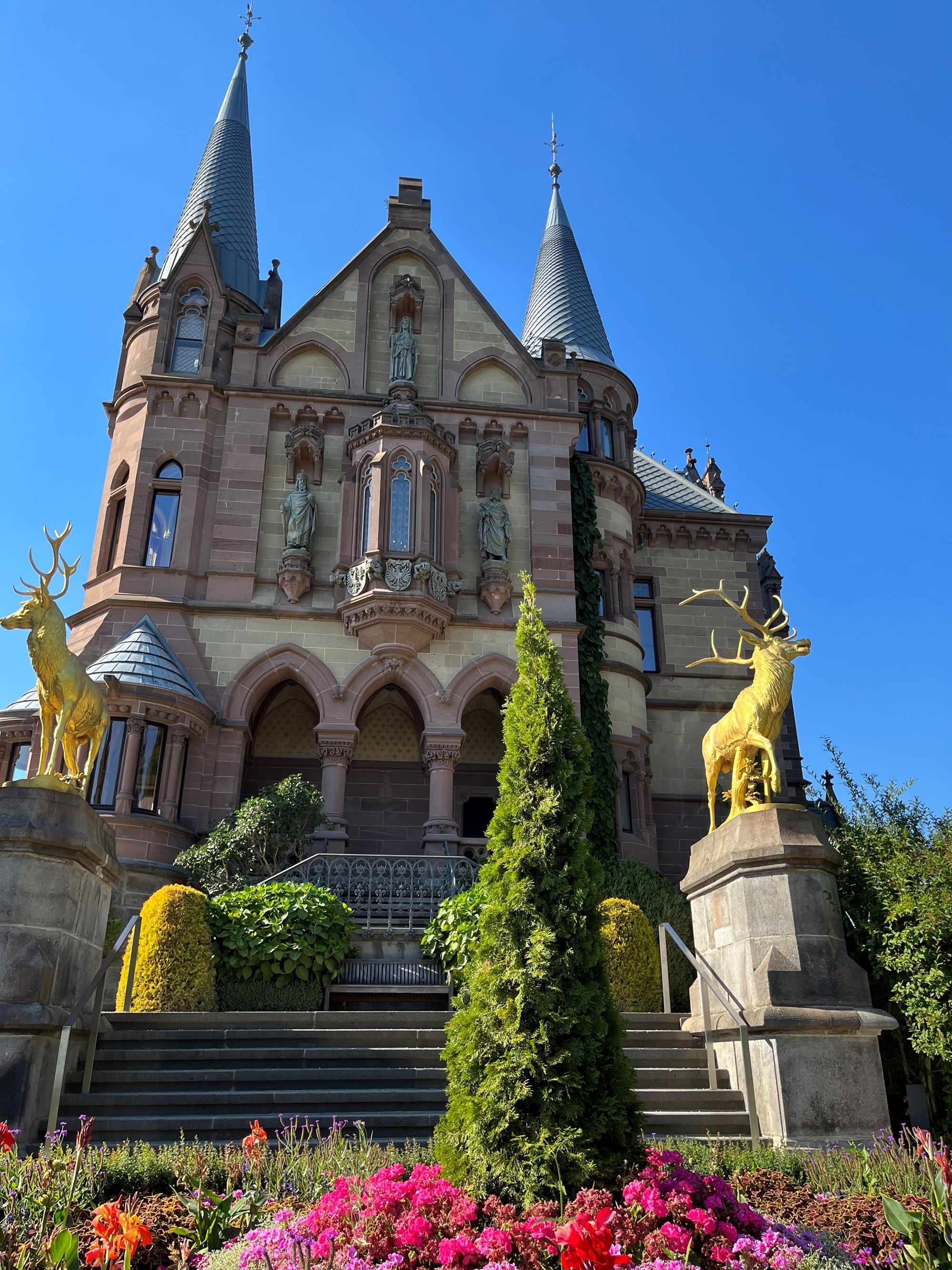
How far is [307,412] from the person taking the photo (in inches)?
850

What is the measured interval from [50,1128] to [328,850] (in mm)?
10389

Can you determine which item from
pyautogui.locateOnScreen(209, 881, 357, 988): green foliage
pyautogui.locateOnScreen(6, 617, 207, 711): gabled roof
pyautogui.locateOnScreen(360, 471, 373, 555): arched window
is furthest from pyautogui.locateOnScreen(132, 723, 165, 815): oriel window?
pyautogui.locateOnScreen(360, 471, 373, 555): arched window

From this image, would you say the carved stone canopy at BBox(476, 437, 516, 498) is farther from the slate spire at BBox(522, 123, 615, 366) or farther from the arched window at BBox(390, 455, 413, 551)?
the slate spire at BBox(522, 123, 615, 366)

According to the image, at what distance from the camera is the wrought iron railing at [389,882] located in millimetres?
15148

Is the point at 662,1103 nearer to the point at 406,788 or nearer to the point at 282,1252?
the point at 282,1252

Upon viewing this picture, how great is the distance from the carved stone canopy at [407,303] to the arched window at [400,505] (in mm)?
4328

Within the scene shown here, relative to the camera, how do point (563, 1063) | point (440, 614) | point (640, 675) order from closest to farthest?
1. point (563, 1063)
2. point (440, 614)
3. point (640, 675)

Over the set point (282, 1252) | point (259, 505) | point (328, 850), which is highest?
point (259, 505)

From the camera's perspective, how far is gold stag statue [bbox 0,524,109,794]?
932 centimetres

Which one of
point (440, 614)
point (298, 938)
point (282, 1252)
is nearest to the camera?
point (282, 1252)

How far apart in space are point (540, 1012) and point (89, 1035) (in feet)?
16.1

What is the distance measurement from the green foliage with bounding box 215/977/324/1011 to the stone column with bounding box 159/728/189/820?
205 inches

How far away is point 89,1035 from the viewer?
8789 millimetres

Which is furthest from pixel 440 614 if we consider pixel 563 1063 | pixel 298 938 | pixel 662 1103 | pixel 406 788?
pixel 563 1063
